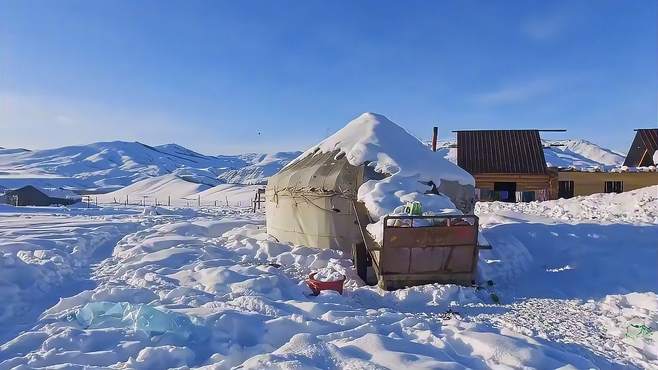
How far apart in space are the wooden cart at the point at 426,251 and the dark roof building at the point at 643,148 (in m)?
24.1

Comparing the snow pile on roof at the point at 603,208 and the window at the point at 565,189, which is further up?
the window at the point at 565,189

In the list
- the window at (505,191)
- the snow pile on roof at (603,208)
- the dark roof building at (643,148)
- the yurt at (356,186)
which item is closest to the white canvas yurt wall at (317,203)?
the yurt at (356,186)

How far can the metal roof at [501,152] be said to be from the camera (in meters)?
24.5

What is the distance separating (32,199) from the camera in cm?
4125

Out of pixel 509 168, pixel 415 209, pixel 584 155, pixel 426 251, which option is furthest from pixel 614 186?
pixel 584 155

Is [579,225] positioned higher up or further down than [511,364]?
higher up

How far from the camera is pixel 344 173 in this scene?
404 inches

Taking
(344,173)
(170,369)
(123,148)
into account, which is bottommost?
(170,369)

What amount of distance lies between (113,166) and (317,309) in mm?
134002

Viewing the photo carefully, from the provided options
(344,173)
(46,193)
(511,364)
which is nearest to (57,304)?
(511,364)

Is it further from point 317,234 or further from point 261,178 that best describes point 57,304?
point 261,178

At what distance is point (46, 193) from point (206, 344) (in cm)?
4448

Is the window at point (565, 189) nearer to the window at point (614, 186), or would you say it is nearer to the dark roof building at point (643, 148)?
the window at point (614, 186)

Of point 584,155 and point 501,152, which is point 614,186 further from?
point 584,155
